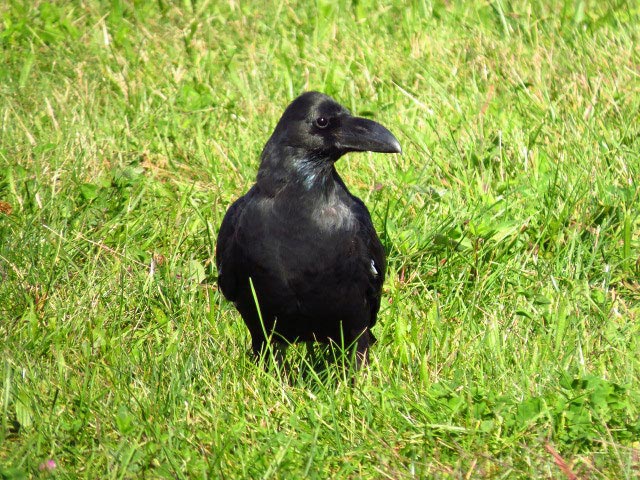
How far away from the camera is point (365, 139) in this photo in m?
4.19

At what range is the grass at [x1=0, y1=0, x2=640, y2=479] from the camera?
3.45 metres

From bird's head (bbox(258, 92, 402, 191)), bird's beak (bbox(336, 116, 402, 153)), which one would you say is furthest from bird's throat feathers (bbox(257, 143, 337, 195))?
bird's beak (bbox(336, 116, 402, 153))

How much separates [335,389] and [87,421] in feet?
3.29

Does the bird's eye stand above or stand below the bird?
above

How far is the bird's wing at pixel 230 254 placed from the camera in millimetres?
4230

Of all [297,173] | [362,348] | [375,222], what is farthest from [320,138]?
[375,222]

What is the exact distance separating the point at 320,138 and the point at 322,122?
7cm

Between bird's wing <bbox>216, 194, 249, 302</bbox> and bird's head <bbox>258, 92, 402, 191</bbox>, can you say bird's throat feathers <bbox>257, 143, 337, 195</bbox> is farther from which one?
bird's wing <bbox>216, 194, 249, 302</bbox>

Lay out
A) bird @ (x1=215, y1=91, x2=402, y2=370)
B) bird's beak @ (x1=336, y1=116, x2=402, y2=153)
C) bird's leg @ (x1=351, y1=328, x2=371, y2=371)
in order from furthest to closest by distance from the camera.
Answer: bird's leg @ (x1=351, y1=328, x2=371, y2=371) < bird's beak @ (x1=336, y1=116, x2=402, y2=153) < bird @ (x1=215, y1=91, x2=402, y2=370)

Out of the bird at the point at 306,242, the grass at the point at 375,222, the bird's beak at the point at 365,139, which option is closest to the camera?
the grass at the point at 375,222

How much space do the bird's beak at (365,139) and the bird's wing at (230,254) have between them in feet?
1.54

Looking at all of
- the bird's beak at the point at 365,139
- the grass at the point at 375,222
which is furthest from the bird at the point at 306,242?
the grass at the point at 375,222

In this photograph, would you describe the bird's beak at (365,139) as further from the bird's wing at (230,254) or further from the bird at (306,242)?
the bird's wing at (230,254)

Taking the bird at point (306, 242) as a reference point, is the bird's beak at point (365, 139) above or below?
above
